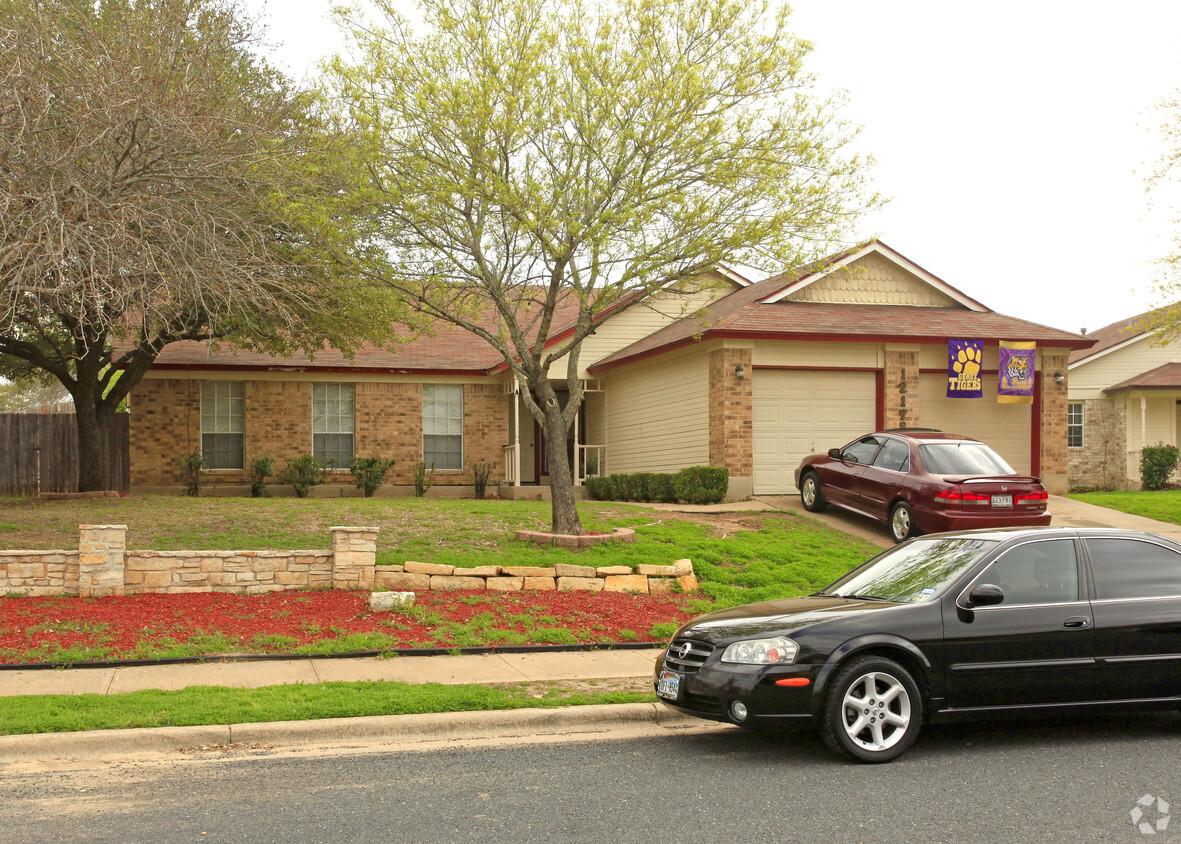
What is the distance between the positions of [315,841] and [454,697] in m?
2.74

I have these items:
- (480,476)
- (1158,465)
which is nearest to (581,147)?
(480,476)

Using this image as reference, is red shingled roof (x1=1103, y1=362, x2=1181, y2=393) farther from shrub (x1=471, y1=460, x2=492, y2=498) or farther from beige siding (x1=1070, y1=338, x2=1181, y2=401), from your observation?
shrub (x1=471, y1=460, x2=492, y2=498)

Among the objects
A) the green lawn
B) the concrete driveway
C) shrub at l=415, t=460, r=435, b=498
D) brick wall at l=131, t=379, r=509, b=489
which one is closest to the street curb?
the concrete driveway

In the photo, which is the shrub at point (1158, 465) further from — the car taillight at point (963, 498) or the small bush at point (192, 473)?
the small bush at point (192, 473)

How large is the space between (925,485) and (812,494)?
3.07 metres

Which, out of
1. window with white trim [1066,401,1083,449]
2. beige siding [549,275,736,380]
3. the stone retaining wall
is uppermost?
beige siding [549,275,736,380]

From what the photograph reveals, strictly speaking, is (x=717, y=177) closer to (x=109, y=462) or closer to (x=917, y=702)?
(x=917, y=702)

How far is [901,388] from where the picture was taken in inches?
751

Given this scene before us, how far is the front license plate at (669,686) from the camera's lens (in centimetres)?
676

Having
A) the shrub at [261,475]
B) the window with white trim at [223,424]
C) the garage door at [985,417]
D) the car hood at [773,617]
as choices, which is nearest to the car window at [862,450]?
the garage door at [985,417]

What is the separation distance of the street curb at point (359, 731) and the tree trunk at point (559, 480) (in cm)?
574

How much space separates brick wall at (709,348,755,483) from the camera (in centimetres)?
1811

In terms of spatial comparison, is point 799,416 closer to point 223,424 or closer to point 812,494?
point 812,494

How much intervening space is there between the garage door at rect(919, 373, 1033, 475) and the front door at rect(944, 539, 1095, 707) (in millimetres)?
13152
